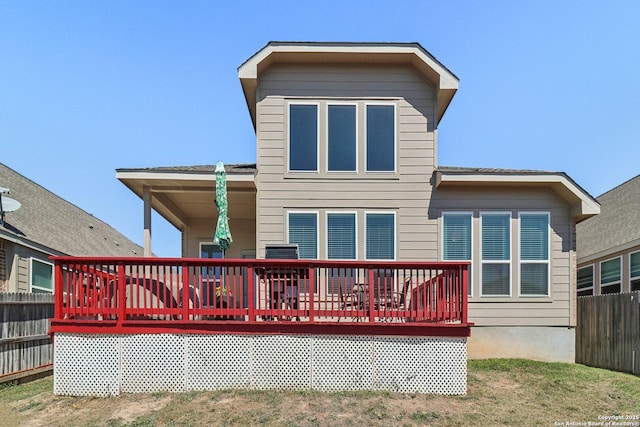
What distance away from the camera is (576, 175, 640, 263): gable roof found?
12.2 m

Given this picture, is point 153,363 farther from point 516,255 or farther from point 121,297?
point 516,255

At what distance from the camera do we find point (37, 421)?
5.38 meters

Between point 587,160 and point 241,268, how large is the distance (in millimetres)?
17228

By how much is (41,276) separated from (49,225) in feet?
7.83

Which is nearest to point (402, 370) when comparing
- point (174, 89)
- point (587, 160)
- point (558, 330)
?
point (558, 330)

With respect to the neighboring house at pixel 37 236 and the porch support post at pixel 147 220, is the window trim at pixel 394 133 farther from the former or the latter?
the neighboring house at pixel 37 236

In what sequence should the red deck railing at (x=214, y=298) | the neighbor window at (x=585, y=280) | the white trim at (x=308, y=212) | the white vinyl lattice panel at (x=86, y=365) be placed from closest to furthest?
the white vinyl lattice panel at (x=86, y=365)
the red deck railing at (x=214, y=298)
the white trim at (x=308, y=212)
the neighbor window at (x=585, y=280)

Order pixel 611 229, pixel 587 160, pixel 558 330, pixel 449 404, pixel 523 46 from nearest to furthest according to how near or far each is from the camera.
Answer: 1. pixel 449 404
2. pixel 558 330
3. pixel 523 46
4. pixel 611 229
5. pixel 587 160

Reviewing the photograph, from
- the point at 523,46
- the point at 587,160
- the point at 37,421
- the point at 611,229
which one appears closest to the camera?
the point at 37,421

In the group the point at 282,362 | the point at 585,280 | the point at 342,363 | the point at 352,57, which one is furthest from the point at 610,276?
the point at 282,362

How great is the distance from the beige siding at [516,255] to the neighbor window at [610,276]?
4743 millimetres

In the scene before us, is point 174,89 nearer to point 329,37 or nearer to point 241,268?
point 329,37

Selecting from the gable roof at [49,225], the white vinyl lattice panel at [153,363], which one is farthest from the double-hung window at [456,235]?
the gable roof at [49,225]

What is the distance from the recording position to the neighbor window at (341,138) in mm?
9141
